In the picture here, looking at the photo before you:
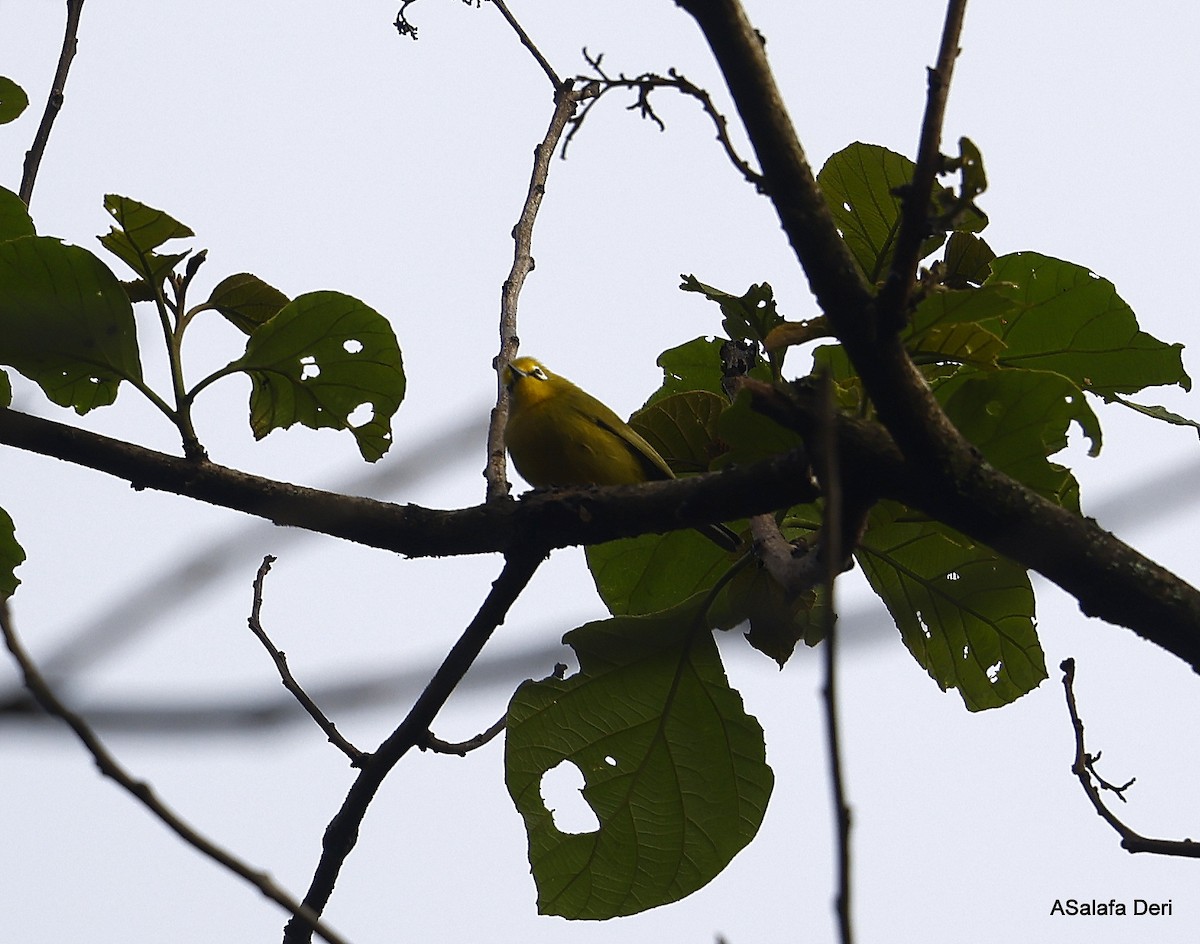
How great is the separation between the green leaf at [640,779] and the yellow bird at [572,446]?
2.24 feet

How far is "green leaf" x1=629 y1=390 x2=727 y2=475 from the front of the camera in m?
2.57

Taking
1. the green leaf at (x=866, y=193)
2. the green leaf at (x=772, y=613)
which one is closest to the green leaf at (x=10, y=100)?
the green leaf at (x=866, y=193)

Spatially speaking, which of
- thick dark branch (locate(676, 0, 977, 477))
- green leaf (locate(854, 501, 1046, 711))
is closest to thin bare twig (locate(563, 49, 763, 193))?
thick dark branch (locate(676, 0, 977, 477))

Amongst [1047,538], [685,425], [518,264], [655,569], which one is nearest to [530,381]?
[518,264]

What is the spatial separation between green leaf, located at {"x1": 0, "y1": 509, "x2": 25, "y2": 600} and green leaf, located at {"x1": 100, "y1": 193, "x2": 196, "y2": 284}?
25.1 inches

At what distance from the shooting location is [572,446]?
3451mm

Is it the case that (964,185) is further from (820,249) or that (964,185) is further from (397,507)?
→ (397,507)

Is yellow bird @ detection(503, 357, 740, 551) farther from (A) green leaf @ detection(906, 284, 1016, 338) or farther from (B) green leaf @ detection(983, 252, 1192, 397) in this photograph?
(A) green leaf @ detection(906, 284, 1016, 338)

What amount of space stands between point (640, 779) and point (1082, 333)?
1.34 meters

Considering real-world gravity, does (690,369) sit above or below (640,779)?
above

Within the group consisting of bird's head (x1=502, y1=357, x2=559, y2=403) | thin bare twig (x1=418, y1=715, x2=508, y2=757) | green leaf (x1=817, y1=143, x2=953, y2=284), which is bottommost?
thin bare twig (x1=418, y1=715, x2=508, y2=757)

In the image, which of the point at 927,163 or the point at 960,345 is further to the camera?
the point at 960,345

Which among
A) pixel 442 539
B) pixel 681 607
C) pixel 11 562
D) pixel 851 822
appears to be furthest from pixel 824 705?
pixel 11 562

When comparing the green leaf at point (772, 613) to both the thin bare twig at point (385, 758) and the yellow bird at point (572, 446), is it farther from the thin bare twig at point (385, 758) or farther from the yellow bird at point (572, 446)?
the yellow bird at point (572, 446)
